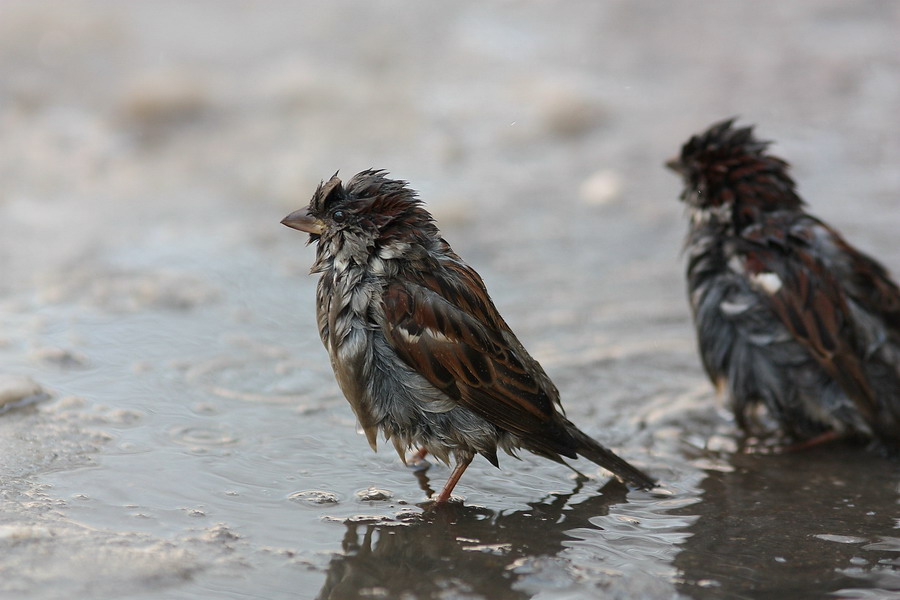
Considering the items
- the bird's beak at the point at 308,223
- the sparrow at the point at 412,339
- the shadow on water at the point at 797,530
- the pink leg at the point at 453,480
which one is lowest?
the shadow on water at the point at 797,530

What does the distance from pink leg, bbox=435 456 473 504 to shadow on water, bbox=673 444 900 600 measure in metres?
0.85

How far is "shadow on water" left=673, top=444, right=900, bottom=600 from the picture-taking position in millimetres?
3359

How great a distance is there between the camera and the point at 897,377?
4863 mm

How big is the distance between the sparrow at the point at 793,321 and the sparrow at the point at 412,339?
1.26 meters

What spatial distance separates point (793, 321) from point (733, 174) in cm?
83

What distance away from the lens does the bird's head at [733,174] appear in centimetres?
514

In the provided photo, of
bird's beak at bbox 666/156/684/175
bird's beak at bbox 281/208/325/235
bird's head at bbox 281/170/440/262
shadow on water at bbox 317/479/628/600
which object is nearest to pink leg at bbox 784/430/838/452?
shadow on water at bbox 317/479/628/600

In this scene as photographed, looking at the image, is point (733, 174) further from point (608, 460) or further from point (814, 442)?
Result: point (608, 460)

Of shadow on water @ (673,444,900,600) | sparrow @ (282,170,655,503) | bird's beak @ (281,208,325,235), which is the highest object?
bird's beak @ (281,208,325,235)

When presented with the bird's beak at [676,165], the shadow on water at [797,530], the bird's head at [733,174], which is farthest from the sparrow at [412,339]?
the bird's beak at [676,165]

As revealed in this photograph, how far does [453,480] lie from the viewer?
397cm

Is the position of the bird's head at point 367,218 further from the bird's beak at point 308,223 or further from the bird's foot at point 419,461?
the bird's foot at point 419,461

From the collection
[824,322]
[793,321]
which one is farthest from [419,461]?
[824,322]

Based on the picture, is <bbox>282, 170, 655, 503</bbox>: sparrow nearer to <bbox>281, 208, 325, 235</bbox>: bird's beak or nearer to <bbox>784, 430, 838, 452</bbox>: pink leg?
<bbox>281, 208, 325, 235</bbox>: bird's beak
